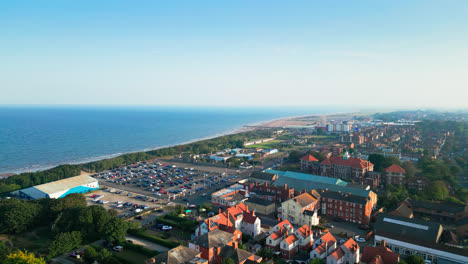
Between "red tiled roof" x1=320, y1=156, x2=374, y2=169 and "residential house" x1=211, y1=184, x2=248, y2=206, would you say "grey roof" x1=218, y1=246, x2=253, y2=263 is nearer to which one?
"residential house" x1=211, y1=184, x2=248, y2=206

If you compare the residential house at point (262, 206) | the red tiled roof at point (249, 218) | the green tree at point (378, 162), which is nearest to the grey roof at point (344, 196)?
the residential house at point (262, 206)

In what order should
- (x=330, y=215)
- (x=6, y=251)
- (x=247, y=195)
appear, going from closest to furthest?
(x=6, y=251) → (x=330, y=215) → (x=247, y=195)

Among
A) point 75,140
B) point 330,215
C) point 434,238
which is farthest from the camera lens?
point 75,140

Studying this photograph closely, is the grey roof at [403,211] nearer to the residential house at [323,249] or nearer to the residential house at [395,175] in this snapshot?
the residential house at [323,249]

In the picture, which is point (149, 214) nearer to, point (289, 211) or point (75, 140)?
point (289, 211)

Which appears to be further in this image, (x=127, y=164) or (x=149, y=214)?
(x=127, y=164)

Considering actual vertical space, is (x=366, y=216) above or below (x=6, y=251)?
below

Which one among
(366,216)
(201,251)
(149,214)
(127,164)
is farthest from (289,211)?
(127,164)
